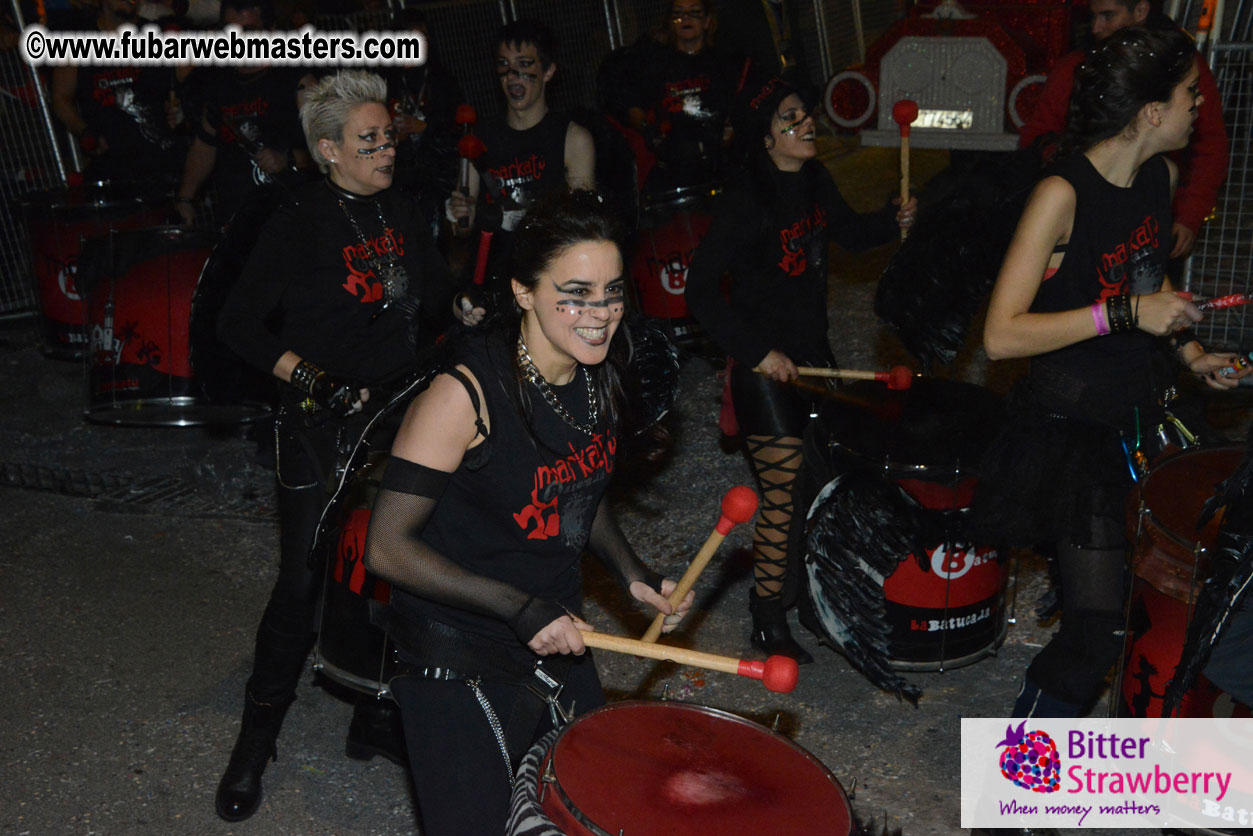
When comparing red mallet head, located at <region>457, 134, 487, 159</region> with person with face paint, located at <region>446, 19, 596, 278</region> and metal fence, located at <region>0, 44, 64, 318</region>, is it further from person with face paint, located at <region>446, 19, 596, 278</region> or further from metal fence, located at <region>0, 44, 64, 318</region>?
metal fence, located at <region>0, 44, 64, 318</region>

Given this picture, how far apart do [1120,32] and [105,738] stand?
364 centimetres

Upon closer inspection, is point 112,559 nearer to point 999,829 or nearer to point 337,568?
point 337,568

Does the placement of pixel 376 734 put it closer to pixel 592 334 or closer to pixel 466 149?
pixel 592 334

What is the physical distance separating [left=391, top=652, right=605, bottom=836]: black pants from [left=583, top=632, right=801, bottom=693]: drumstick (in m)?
0.31

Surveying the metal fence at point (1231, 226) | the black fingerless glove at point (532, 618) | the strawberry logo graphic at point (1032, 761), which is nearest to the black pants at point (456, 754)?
the black fingerless glove at point (532, 618)

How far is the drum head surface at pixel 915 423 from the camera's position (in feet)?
12.0

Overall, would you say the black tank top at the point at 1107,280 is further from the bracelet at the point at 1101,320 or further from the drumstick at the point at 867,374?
the drumstick at the point at 867,374

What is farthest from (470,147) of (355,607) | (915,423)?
(355,607)

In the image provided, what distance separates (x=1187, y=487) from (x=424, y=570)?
185 centimetres

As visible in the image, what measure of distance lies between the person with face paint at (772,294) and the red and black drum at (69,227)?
433 centimetres

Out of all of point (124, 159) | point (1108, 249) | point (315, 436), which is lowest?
point (315, 436)

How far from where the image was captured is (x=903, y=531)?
143 inches

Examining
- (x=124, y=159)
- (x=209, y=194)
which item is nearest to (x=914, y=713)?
(x=124, y=159)

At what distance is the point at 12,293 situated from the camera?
8.80 m
